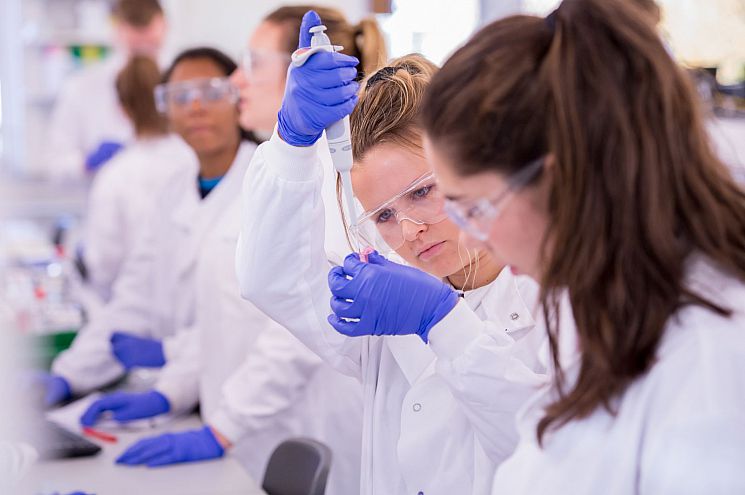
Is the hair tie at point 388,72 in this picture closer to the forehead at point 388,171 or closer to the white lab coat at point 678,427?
the forehead at point 388,171

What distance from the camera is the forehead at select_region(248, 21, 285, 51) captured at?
244cm

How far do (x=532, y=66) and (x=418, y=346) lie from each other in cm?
69

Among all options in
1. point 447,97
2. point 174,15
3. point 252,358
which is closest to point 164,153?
point 252,358

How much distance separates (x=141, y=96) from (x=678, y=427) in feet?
10.9

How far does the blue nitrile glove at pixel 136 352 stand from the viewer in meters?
3.00

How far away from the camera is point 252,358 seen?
7.70ft

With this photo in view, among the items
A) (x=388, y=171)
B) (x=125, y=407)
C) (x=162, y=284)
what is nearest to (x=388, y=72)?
(x=388, y=171)

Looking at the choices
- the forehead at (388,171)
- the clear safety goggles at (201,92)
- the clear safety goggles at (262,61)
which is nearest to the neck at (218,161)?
the clear safety goggles at (201,92)

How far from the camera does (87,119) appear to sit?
586 cm

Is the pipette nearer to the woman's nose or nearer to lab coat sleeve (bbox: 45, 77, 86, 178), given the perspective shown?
the woman's nose

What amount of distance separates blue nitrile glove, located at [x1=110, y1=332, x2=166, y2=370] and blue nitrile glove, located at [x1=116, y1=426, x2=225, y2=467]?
2.90 feet

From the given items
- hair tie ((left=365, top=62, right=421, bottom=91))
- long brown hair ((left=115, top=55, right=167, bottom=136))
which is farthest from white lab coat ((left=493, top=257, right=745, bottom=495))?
long brown hair ((left=115, top=55, right=167, bottom=136))

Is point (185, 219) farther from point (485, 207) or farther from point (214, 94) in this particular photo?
point (485, 207)

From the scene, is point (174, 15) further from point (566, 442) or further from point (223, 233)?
point (566, 442)
